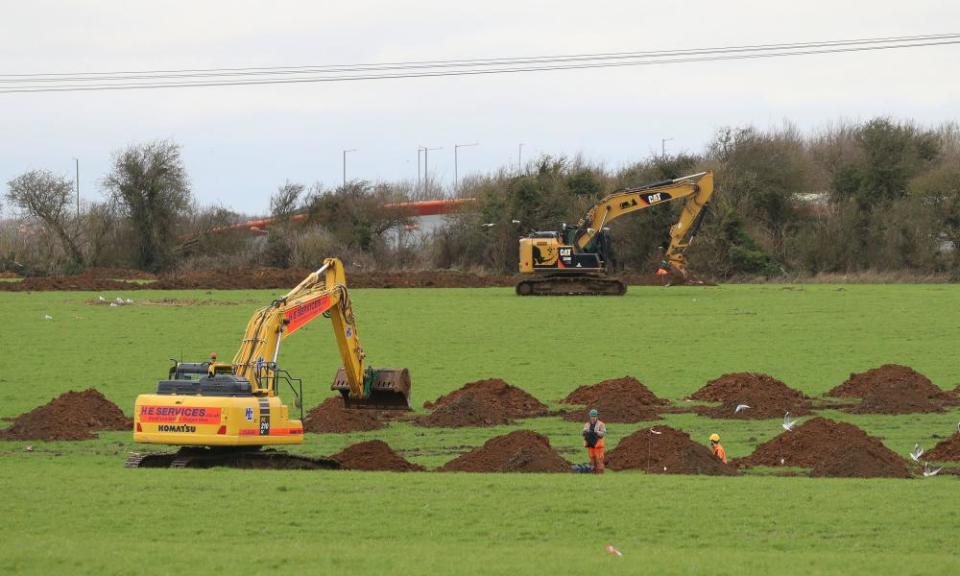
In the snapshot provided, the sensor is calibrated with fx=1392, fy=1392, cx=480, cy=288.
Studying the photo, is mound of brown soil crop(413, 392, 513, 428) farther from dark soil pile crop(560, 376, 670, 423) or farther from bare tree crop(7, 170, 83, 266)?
bare tree crop(7, 170, 83, 266)

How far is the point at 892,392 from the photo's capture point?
2978 centimetres

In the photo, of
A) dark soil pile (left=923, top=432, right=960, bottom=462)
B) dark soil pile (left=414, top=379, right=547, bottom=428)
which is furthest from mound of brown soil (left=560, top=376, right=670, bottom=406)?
dark soil pile (left=923, top=432, right=960, bottom=462)

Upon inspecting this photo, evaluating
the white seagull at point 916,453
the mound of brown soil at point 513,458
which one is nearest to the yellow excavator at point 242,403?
the mound of brown soil at point 513,458

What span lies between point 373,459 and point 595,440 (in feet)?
12.2

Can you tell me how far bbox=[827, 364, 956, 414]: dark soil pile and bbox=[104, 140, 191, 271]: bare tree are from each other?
8025 cm

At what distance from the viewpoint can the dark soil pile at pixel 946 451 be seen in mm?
22375

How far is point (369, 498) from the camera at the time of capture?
18281mm

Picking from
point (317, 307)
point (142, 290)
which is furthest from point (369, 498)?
point (142, 290)

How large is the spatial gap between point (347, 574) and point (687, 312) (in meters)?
44.0

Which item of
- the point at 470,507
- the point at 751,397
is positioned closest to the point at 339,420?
the point at 751,397

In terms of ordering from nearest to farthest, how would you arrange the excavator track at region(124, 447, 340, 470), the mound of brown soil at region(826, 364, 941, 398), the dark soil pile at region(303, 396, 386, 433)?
the excavator track at region(124, 447, 340, 470)
the dark soil pile at region(303, 396, 386, 433)
the mound of brown soil at region(826, 364, 941, 398)

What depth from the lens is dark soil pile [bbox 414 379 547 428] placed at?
28.5 meters

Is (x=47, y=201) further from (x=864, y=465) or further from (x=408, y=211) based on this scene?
(x=864, y=465)

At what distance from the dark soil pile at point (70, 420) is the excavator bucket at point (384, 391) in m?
5.09
